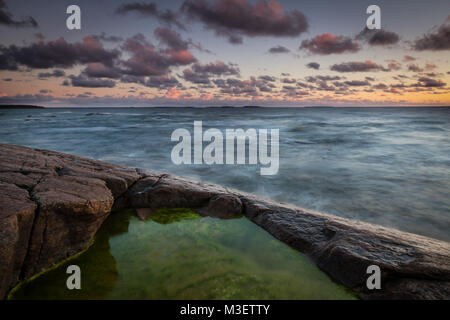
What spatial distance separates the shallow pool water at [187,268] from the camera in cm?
250

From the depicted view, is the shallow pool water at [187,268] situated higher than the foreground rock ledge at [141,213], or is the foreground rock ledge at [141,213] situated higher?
the foreground rock ledge at [141,213]

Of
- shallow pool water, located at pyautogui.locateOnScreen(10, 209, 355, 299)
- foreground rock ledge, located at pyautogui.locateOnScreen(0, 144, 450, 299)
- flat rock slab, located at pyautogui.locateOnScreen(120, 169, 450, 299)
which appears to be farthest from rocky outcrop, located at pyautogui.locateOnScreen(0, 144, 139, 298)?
flat rock slab, located at pyautogui.locateOnScreen(120, 169, 450, 299)

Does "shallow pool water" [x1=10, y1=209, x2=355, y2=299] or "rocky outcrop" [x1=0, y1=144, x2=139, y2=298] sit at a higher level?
"rocky outcrop" [x1=0, y1=144, x2=139, y2=298]

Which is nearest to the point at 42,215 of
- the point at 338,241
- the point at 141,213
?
the point at 141,213

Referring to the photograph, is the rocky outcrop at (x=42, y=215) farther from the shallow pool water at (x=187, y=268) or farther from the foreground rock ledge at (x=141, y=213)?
the shallow pool water at (x=187, y=268)

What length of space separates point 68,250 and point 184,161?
8.51 m

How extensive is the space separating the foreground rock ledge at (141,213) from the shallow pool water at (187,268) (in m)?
0.19

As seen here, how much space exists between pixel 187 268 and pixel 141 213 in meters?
1.85

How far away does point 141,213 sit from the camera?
172 inches

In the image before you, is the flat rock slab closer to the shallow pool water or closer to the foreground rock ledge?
the foreground rock ledge

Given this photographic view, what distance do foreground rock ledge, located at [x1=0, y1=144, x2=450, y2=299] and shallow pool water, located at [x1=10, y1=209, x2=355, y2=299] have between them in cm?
19

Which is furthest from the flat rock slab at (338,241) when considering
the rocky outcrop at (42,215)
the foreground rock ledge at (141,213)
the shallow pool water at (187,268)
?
the rocky outcrop at (42,215)

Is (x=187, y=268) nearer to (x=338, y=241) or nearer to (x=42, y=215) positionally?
(x=42, y=215)

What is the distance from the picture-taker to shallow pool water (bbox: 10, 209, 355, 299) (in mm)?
2504
